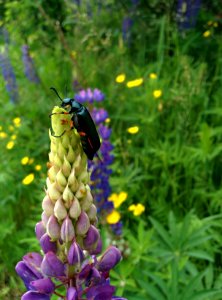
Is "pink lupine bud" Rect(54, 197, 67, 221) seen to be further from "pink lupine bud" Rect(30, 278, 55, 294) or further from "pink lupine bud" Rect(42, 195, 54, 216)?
"pink lupine bud" Rect(30, 278, 55, 294)

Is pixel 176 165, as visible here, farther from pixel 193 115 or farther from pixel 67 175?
pixel 67 175

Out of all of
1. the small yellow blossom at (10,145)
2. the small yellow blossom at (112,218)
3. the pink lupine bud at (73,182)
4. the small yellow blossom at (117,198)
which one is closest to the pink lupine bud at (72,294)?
the pink lupine bud at (73,182)

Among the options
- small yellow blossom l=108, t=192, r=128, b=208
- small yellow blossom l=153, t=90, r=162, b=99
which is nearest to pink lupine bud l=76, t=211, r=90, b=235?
small yellow blossom l=108, t=192, r=128, b=208

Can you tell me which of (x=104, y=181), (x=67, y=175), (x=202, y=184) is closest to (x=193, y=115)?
(x=202, y=184)

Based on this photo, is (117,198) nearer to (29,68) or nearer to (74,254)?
(74,254)

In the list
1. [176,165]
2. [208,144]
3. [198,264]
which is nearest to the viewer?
[198,264]
